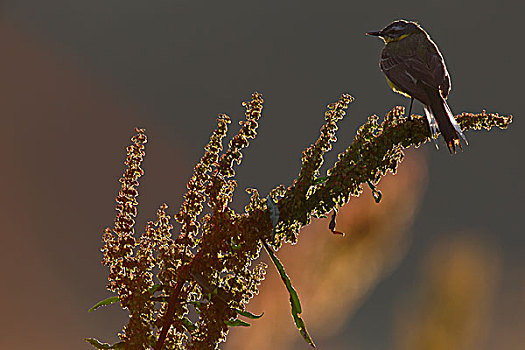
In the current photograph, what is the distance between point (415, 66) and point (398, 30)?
44cm

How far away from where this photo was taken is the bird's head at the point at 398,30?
317 centimetres

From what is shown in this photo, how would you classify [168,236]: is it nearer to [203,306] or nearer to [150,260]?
[150,260]

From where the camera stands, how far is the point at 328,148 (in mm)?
1869

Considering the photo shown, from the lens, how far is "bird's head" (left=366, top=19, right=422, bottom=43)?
3.17m

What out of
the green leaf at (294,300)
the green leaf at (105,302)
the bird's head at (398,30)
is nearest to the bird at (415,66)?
the bird's head at (398,30)

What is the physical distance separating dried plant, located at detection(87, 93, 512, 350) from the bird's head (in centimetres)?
162

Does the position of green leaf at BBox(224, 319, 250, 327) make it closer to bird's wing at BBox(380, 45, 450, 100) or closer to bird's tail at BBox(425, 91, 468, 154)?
bird's tail at BBox(425, 91, 468, 154)

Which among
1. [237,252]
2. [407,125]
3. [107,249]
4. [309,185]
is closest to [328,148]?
[309,185]

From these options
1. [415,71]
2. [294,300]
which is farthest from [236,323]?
[415,71]

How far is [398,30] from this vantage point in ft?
10.5

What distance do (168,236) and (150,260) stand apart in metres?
0.11

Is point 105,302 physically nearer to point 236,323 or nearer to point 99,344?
point 99,344

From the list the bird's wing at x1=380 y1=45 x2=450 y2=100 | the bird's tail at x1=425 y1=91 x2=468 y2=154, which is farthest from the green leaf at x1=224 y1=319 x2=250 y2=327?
the bird's wing at x1=380 y1=45 x2=450 y2=100

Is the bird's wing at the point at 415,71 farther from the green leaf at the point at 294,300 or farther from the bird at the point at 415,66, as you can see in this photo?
the green leaf at the point at 294,300
